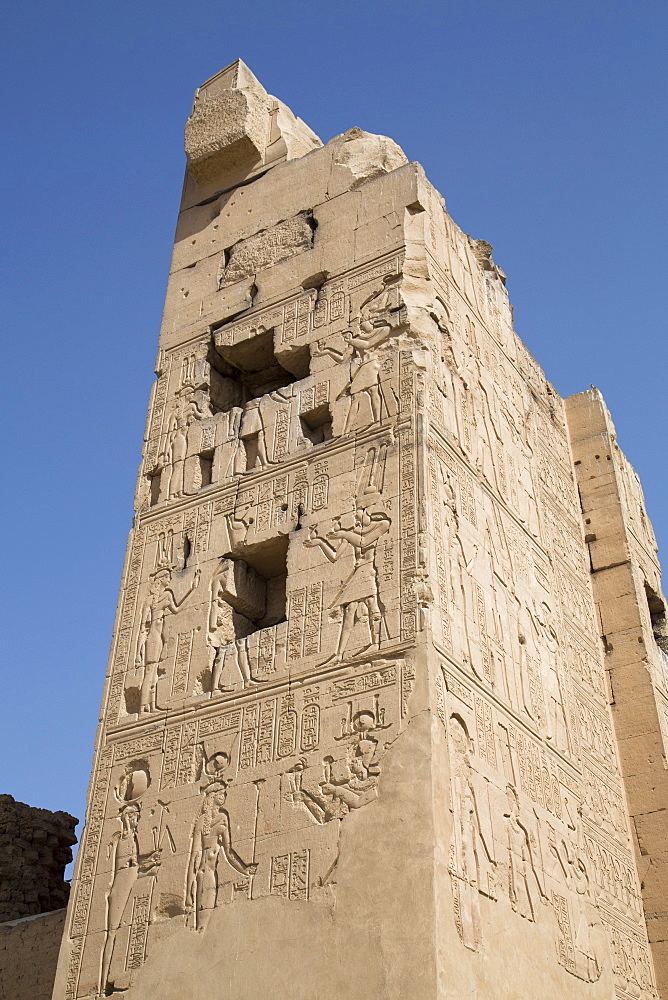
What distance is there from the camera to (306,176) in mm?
9469

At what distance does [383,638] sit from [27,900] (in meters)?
5.10

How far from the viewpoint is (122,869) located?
Result: 6508mm

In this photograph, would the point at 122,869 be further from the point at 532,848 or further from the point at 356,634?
the point at 532,848

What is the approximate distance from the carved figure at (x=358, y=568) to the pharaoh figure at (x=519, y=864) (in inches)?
51.6

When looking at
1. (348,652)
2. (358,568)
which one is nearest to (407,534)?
(358,568)

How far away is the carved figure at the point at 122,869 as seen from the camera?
629 centimetres

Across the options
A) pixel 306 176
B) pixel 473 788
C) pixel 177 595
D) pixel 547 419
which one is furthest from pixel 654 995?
pixel 306 176

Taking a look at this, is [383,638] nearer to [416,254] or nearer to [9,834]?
[416,254]

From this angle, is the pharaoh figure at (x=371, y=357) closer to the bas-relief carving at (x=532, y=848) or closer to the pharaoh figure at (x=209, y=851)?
the bas-relief carving at (x=532, y=848)

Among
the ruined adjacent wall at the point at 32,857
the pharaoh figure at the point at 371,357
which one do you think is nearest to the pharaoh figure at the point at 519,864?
the pharaoh figure at the point at 371,357

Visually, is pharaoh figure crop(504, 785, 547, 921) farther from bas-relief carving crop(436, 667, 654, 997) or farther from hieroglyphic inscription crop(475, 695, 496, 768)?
hieroglyphic inscription crop(475, 695, 496, 768)

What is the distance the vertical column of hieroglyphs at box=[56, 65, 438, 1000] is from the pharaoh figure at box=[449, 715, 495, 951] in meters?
0.42

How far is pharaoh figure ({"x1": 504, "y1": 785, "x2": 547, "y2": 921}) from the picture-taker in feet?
20.4

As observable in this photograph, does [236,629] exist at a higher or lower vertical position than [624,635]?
lower
